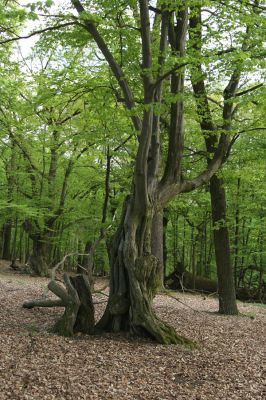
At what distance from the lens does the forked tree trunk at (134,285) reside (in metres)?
7.43

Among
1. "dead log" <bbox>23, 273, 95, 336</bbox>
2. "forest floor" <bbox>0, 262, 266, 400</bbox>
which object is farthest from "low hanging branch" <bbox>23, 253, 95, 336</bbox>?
"forest floor" <bbox>0, 262, 266, 400</bbox>

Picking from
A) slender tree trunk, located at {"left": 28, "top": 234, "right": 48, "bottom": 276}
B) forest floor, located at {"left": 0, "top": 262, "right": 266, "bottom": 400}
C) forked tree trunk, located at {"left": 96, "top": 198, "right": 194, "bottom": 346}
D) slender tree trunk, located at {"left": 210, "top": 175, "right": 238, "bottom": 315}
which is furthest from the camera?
slender tree trunk, located at {"left": 28, "top": 234, "right": 48, "bottom": 276}

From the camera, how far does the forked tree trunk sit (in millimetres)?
7426

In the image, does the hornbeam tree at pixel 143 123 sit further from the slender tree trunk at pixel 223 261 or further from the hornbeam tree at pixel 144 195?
the slender tree trunk at pixel 223 261

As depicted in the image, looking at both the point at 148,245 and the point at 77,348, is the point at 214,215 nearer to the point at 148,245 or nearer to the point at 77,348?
the point at 148,245

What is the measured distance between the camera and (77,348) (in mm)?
6523

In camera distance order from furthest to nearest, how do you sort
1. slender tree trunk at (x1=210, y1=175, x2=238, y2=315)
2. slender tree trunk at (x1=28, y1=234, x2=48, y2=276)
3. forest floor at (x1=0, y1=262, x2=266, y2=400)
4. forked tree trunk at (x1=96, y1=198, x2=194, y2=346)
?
slender tree trunk at (x1=28, y1=234, x2=48, y2=276) < slender tree trunk at (x1=210, y1=175, x2=238, y2=315) < forked tree trunk at (x1=96, y1=198, x2=194, y2=346) < forest floor at (x1=0, y1=262, x2=266, y2=400)

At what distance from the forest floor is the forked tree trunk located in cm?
28

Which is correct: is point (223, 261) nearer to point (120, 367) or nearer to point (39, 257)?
point (120, 367)

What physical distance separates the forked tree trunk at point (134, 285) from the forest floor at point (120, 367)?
28 cm

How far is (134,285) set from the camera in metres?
7.50

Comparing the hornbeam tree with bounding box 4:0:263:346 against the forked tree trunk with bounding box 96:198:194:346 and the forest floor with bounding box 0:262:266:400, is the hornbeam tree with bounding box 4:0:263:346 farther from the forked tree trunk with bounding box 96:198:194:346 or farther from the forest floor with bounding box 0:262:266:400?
the forest floor with bounding box 0:262:266:400

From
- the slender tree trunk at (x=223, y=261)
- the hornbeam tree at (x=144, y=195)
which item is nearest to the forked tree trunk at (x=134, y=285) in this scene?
the hornbeam tree at (x=144, y=195)

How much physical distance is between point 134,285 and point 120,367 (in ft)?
5.87
